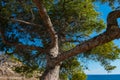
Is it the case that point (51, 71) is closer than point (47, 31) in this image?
Yes

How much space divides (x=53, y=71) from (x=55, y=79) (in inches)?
9.9

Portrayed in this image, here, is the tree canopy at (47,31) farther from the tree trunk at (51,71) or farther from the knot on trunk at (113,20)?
the knot on trunk at (113,20)

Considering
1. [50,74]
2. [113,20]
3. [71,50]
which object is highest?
[113,20]

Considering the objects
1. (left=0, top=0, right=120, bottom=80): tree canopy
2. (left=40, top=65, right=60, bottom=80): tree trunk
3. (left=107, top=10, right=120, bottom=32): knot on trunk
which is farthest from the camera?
(left=0, top=0, right=120, bottom=80): tree canopy

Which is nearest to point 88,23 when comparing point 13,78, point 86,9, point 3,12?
point 86,9

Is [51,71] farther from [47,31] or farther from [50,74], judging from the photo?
[47,31]

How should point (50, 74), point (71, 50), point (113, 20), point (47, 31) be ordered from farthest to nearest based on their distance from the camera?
point (47, 31) → point (50, 74) → point (71, 50) → point (113, 20)

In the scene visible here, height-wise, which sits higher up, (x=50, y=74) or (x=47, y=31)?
(x=47, y=31)

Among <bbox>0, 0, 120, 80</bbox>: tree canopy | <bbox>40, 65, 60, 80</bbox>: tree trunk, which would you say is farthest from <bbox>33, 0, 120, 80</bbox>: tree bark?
<bbox>0, 0, 120, 80</bbox>: tree canopy

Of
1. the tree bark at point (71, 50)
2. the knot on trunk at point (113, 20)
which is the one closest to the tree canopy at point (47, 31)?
the tree bark at point (71, 50)

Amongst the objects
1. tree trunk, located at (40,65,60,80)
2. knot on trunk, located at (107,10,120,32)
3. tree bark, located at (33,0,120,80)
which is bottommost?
tree trunk, located at (40,65,60,80)

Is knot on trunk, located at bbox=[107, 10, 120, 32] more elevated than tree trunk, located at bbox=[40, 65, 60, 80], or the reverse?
knot on trunk, located at bbox=[107, 10, 120, 32]

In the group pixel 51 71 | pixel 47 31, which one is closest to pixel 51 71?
pixel 51 71

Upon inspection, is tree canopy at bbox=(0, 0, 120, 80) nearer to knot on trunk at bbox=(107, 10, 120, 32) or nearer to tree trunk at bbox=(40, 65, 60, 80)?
tree trunk at bbox=(40, 65, 60, 80)
